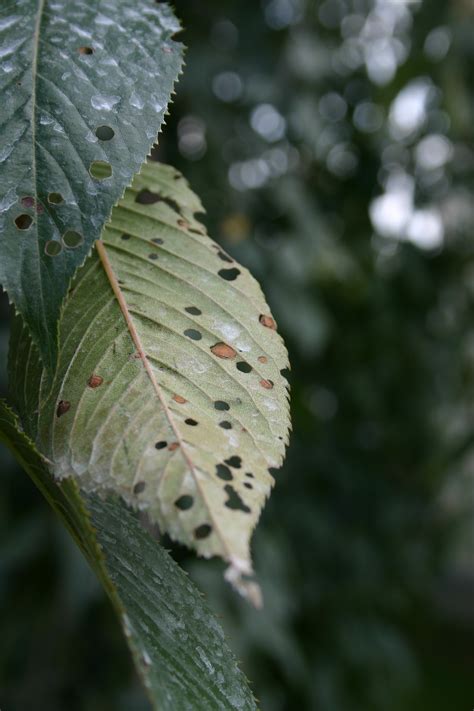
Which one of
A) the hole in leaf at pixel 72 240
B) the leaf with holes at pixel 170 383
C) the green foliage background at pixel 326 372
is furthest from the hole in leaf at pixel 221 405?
Answer: the green foliage background at pixel 326 372

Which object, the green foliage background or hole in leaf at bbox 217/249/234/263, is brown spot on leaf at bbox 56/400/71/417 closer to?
hole in leaf at bbox 217/249/234/263

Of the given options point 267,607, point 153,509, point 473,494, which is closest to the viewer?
point 153,509

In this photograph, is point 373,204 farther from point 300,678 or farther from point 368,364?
point 300,678

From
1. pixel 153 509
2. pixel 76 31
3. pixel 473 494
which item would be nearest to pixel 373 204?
A: pixel 473 494

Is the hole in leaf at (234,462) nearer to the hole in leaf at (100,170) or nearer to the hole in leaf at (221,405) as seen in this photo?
the hole in leaf at (221,405)

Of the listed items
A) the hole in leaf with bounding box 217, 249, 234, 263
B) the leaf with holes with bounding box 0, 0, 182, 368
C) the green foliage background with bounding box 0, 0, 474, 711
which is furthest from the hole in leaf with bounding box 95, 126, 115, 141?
the green foliage background with bounding box 0, 0, 474, 711

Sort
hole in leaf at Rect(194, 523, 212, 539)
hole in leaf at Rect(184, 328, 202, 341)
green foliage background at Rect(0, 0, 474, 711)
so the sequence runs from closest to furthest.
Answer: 1. hole in leaf at Rect(194, 523, 212, 539)
2. hole in leaf at Rect(184, 328, 202, 341)
3. green foliage background at Rect(0, 0, 474, 711)
